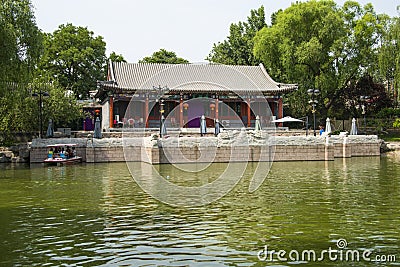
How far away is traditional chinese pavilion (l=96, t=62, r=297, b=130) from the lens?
3294 centimetres

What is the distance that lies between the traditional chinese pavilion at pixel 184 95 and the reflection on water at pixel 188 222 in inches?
706

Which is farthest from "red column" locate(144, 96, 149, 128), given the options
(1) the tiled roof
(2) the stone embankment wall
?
(2) the stone embankment wall

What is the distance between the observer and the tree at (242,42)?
4547 centimetres

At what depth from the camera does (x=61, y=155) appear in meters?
22.2

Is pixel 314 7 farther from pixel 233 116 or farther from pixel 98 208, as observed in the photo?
pixel 98 208

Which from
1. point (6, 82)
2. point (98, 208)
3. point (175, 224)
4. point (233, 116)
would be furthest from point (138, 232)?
point (233, 116)

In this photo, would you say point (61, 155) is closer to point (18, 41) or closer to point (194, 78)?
point (18, 41)

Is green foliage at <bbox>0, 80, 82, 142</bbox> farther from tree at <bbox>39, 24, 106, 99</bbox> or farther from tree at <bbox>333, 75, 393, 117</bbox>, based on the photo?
tree at <bbox>333, 75, 393, 117</bbox>

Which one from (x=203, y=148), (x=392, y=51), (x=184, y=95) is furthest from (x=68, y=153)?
(x=392, y=51)

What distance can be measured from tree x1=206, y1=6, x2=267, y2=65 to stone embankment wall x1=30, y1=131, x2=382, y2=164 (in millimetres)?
22269

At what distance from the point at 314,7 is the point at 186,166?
20.5m

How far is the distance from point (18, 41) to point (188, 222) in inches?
624

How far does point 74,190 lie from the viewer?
13.5 m

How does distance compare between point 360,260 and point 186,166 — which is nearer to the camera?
point 360,260
